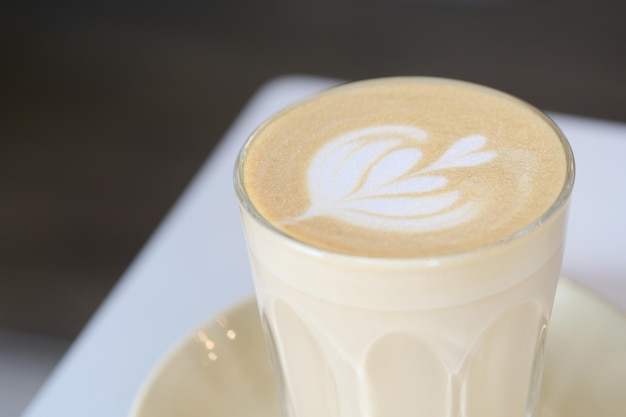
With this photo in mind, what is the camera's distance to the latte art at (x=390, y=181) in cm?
45

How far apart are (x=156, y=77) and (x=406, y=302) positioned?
5.40 feet

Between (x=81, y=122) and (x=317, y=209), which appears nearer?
(x=317, y=209)

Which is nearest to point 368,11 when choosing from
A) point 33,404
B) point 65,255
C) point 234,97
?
point 234,97

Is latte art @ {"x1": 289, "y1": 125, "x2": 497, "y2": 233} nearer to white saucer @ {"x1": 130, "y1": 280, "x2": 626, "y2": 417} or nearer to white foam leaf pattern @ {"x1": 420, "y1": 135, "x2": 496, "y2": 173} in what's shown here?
white foam leaf pattern @ {"x1": 420, "y1": 135, "x2": 496, "y2": 173}

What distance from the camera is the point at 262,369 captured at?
62cm

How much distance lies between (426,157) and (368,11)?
1.66 meters

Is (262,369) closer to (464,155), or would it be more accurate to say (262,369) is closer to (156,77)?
(464,155)

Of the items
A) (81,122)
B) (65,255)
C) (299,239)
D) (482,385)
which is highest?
(299,239)

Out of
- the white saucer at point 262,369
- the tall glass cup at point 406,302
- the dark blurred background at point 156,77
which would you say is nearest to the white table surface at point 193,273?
the white saucer at point 262,369

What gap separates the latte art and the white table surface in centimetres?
19

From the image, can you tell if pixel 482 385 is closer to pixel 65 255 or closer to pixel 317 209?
pixel 317 209

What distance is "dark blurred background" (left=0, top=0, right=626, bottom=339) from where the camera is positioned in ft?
5.06

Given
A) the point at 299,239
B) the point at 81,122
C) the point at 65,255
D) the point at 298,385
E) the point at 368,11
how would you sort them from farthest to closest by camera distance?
the point at 368,11 < the point at 81,122 < the point at 65,255 < the point at 298,385 < the point at 299,239

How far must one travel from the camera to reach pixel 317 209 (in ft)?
1.51
